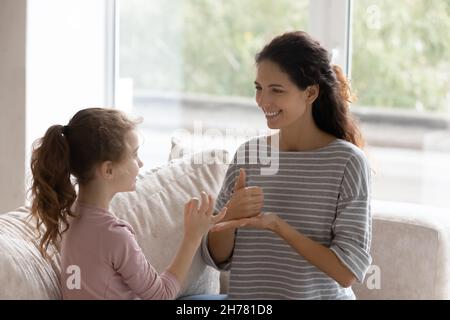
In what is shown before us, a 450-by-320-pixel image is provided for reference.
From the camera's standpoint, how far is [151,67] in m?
3.43

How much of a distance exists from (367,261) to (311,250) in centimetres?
14

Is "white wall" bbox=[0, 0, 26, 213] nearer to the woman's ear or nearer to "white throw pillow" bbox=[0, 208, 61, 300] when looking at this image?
"white throw pillow" bbox=[0, 208, 61, 300]

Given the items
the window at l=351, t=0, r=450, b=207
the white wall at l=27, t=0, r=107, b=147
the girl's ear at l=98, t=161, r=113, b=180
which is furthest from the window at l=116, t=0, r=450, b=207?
the girl's ear at l=98, t=161, r=113, b=180

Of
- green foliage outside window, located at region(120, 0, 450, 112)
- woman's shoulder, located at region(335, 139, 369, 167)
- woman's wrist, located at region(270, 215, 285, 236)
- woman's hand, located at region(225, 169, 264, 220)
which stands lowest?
woman's wrist, located at region(270, 215, 285, 236)

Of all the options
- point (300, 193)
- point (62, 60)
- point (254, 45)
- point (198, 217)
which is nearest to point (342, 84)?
point (300, 193)

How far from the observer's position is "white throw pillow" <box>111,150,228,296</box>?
2.20 meters

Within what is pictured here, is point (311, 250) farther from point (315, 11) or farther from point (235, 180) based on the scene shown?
point (315, 11)

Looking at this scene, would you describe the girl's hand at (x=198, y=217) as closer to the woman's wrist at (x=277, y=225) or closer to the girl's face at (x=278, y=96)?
the woman's wrist at (x=277, y=225)

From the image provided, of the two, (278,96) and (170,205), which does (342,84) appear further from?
(170,205)

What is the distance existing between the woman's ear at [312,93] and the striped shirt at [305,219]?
0.37 ft

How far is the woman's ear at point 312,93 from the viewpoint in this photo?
195cm

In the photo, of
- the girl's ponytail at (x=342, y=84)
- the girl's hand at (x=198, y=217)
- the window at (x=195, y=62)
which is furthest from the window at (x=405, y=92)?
the girl's hand at (x=198, y=217)

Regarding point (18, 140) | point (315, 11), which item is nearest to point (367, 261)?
point (315, 11)
